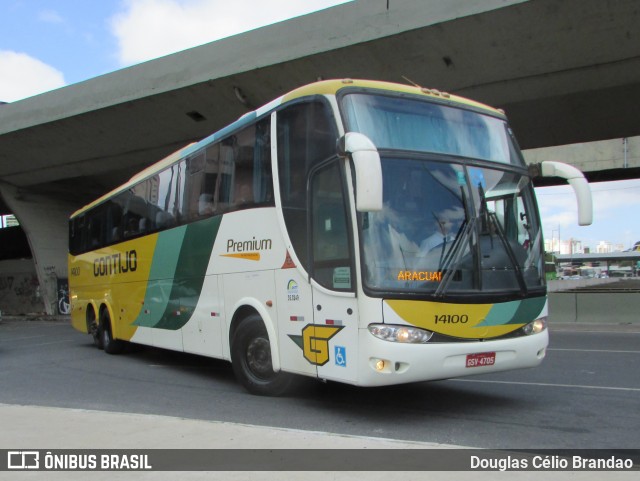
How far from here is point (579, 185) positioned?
6.81 meters

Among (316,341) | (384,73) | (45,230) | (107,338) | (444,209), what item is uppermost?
(384,73)

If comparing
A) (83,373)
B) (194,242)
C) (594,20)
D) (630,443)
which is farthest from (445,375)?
(594,20)

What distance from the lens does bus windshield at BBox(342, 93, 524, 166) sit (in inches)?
245

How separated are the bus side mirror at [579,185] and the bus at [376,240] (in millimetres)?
23

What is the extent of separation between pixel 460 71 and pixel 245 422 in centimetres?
1222

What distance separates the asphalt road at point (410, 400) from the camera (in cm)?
580

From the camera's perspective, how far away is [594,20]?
13.1 meters

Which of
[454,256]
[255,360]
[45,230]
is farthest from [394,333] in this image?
[45,230]

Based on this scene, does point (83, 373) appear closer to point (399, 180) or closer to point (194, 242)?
point (194, 242)

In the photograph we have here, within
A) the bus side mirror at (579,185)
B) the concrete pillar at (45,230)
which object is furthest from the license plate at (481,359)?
the concrete pillar at (45,230)

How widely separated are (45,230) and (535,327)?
29852 millimetres

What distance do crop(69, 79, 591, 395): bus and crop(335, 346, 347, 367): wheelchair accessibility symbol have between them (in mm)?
20

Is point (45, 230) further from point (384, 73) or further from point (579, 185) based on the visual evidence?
point (579, 185)

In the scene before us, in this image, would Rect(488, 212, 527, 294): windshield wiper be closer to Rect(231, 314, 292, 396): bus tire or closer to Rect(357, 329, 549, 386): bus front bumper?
Rect(357, 329, 549, 386): bus front bumper
